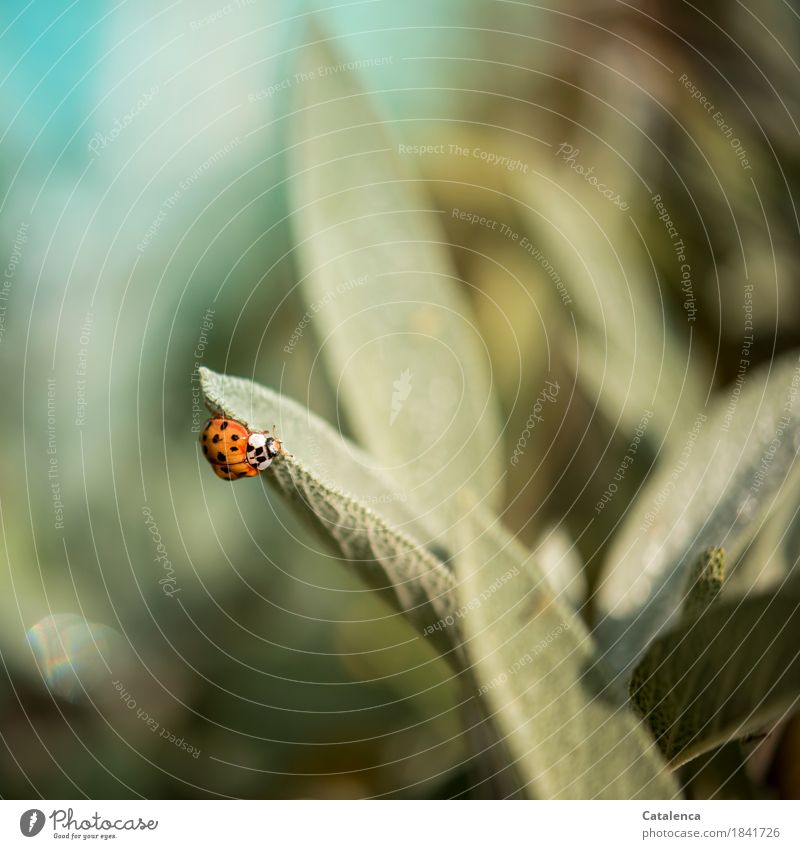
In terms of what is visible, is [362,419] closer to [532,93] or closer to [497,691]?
[497,691]

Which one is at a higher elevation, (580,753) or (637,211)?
(637,211)
